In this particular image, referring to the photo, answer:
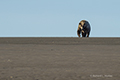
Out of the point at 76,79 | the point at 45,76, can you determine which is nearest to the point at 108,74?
the point at 76,79

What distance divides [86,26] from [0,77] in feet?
156

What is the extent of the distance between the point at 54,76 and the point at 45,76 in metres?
0.31

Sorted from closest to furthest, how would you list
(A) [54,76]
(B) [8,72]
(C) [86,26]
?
(A) [54,76]
(B) [8,72]
(C) [86,26]

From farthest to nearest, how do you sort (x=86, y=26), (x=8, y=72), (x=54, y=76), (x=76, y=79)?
(x=86, y=26) < (x=8, y=72) < (x=54, y=76) < (x=76, y=79)

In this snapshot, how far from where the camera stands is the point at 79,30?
57.3 meters

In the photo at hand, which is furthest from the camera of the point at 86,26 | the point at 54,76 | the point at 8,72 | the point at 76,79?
the point at 86,26

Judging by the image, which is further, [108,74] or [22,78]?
[108,74]

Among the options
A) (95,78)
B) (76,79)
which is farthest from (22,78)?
(95,78)

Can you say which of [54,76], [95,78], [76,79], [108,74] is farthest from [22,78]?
[108,74]

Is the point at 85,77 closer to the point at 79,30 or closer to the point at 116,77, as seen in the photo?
the point at 116,77

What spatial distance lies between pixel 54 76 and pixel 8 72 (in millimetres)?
2031

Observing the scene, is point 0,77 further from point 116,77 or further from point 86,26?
point 86,26

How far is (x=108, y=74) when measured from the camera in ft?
34.1

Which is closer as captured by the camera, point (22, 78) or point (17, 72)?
point (22, 78)
